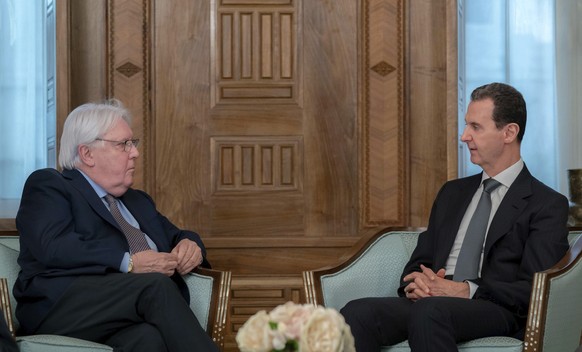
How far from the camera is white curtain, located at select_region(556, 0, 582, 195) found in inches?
200

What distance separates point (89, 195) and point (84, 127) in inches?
9.6

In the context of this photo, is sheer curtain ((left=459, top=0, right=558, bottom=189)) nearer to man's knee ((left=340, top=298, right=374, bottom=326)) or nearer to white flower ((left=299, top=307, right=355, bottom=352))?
man's knee ((left=340, top=298, right=374, bottom=326))

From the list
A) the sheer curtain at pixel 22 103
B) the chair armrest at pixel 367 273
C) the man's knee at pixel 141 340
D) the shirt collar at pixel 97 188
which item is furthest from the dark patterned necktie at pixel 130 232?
the sheer curtain at pixel 22 103

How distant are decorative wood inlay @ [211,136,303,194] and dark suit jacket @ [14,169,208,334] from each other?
1.20m

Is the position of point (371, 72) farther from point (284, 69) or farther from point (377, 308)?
point (377, 308)

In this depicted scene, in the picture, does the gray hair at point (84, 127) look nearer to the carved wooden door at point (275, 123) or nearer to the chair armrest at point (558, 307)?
the carved wooden door at point (275, 123)

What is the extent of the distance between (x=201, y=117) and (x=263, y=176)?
389mm

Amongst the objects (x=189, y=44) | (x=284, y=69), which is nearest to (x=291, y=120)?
(x=284, y=69)

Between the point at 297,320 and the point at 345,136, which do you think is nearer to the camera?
the point at 297,320

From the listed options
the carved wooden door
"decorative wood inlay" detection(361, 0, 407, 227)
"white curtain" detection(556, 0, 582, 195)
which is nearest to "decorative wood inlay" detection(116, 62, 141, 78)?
the carved wooden door

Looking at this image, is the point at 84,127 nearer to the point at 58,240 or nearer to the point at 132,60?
the point at 58,240

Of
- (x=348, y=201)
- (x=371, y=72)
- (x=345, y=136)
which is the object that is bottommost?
(x=348, y=201)

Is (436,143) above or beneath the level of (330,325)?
above

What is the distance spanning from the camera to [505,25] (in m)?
5.11
